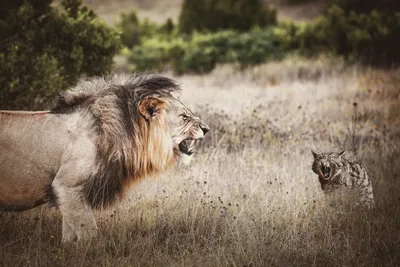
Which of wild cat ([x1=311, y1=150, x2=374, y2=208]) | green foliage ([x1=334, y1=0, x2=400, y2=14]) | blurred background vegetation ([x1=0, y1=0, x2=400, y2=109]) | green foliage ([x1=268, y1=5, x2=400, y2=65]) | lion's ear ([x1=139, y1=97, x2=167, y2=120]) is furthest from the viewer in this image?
green foliage ([x1=334, y1=0, x2=400, y2=14])

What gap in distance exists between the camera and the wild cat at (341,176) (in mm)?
5316

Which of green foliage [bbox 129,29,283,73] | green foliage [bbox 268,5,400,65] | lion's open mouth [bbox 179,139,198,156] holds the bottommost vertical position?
lion's open mouth [bbox 179,139,198,156]

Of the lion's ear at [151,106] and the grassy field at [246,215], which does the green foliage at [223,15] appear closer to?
the grassy field at [246,215]

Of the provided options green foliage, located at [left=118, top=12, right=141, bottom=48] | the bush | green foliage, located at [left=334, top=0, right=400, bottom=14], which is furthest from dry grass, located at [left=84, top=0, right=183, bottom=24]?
green foliage, located at [left=334, top=0, right=400, bottom=14]

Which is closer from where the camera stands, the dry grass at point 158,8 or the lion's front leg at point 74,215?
the lion's front leg at point 74,215

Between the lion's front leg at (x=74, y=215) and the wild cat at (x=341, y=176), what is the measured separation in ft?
9.28

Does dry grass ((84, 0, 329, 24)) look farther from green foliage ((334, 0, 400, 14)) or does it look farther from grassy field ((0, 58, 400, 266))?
grassy field ((0, 58, 400, 266))

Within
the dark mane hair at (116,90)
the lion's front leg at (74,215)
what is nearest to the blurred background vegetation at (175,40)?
the dark mane hair at (116,90)

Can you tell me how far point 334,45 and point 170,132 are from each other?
Result: 15825 mm

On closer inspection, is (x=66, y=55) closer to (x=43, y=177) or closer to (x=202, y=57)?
(x=43, y=177)

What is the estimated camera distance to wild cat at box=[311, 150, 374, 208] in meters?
5.32

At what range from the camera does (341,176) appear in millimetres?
5402

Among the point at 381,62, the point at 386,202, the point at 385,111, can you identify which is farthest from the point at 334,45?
the point at 386,202

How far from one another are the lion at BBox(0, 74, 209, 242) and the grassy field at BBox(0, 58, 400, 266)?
1.32ft
